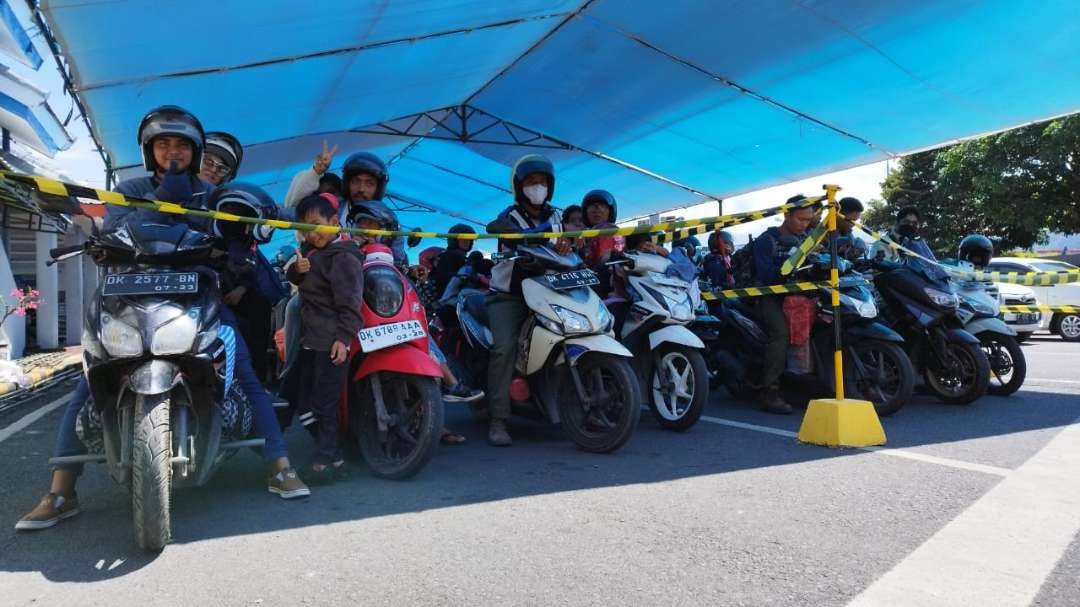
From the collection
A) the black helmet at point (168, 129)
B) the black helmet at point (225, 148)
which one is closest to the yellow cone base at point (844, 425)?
the black helmet at point (168, 129)

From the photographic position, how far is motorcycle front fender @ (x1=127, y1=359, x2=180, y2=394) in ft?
8.87

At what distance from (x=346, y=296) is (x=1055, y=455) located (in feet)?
13.1

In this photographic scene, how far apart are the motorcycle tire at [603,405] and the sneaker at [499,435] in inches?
16.9

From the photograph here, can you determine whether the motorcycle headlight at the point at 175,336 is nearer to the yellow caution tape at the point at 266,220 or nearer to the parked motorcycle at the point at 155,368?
the parked motorcycle at the point at 155,368

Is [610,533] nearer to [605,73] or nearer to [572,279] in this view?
[572,279]

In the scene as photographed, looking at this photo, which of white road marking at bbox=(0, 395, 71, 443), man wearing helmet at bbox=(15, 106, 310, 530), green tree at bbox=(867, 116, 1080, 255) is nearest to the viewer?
man wearing helmet at bbox=(15, 106, 310, 530)

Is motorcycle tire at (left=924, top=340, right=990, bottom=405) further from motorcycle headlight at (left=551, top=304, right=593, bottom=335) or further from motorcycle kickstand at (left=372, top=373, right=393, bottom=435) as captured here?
motorcycle kickstand at (left=372, top=373, right=393, bottom=435)

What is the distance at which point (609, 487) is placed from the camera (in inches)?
142

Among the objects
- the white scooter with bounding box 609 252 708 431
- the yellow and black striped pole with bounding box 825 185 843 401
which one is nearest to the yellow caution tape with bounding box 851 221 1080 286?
the yellow and black striped pole with bounding box 825 185 843 401

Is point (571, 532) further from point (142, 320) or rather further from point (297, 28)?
point (297, 28)

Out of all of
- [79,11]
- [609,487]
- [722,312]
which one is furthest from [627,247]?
[79,11]

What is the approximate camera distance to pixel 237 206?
11.9 feet

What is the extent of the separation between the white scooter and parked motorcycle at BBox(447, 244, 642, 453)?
626 mm

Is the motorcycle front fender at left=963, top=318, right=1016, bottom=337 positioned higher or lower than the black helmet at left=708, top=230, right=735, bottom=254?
lower
